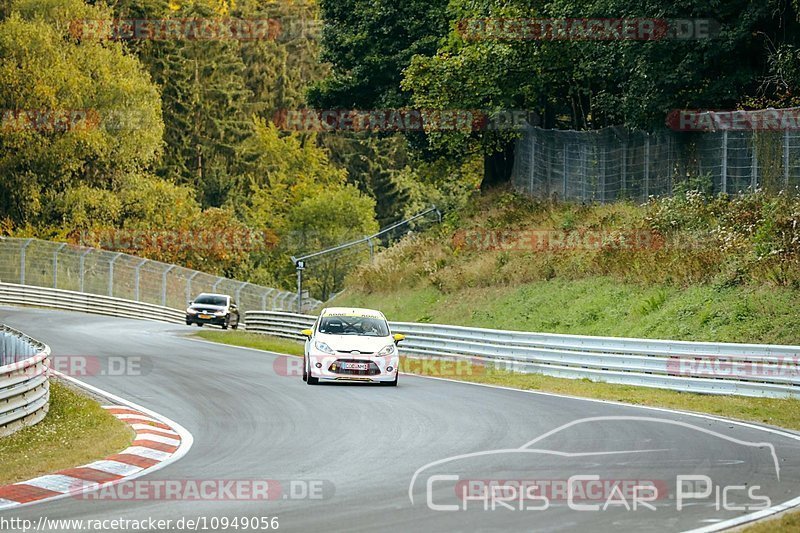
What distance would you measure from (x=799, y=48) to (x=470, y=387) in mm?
14498

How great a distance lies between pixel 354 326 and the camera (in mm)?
22938

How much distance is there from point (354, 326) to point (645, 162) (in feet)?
51.2

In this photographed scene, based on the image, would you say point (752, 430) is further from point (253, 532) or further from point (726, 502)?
point (253, 532)

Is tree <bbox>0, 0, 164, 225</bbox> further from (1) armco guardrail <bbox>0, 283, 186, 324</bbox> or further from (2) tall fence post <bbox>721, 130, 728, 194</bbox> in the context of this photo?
(2) tall fence post <bbox>721, 130, 728, 194</bbox>

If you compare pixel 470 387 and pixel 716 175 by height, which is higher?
pixel 716 175

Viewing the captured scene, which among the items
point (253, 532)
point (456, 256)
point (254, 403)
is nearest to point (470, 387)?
point (254, 403)

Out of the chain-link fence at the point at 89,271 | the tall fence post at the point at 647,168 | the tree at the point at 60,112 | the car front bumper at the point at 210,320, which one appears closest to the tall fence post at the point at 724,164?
the tall fence post at the point at 647,168

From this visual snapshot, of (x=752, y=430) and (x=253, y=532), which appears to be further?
(x=752, y=430)

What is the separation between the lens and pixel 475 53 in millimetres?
40156

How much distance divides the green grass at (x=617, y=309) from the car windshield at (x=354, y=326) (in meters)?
7.11

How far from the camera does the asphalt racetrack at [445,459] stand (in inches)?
392

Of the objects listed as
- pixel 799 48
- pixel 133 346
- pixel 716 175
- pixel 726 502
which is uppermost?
pixel 799 48

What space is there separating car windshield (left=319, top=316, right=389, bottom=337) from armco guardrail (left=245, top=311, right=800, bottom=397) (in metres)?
4.19

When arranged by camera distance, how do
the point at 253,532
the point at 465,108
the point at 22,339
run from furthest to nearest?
1. the point at 465,108
2. the point at 22,339
3. the point at 253,532
